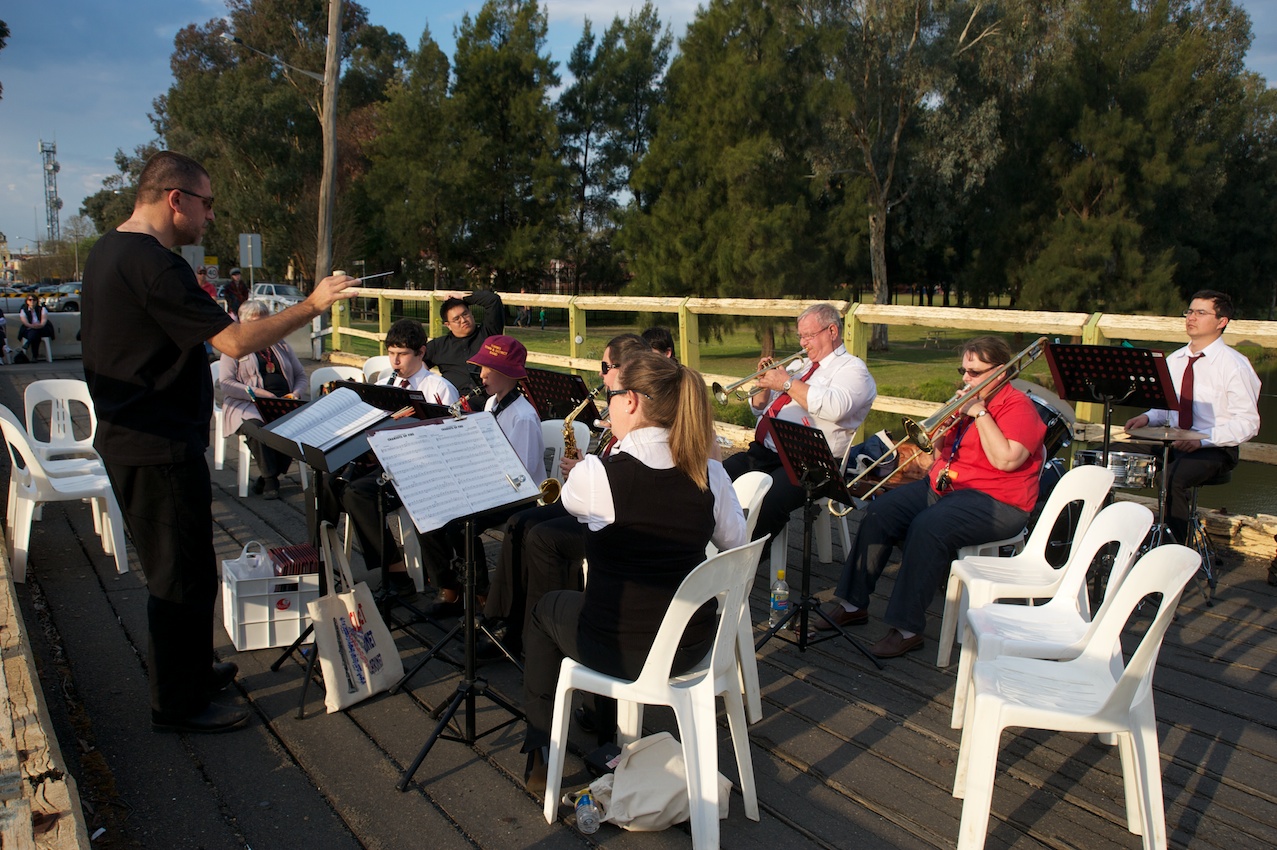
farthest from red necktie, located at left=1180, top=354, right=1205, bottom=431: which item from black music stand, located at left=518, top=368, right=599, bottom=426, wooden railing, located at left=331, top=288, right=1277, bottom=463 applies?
black music stand, located at left=518, top=368, right=599, bottom=426

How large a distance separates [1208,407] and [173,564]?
15.7 ft

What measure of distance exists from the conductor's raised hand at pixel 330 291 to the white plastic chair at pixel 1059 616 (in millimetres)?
2178

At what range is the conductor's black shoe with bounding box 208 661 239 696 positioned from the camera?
3051 mm

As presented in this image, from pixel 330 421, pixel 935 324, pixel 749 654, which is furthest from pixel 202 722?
pixel 935 324

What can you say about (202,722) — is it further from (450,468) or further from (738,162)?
(738,162)

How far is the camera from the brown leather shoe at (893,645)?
3.65m

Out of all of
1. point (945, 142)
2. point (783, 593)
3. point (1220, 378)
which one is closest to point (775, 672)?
point (783, 593)

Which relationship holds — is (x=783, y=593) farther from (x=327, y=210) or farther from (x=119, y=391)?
(x=327, y=210)

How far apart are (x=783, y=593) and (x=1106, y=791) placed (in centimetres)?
146

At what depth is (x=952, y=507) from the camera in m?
3.73

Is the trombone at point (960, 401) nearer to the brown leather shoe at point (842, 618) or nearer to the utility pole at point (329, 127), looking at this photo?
the brown leather shoe at point (842, 618)

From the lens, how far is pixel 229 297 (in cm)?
1334

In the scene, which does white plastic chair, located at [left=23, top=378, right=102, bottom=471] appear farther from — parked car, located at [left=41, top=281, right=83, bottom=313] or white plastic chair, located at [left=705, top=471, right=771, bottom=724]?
parked car, located at [left=41, top=281, right=83, bottom=313]

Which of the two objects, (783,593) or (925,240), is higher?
(925,240)
